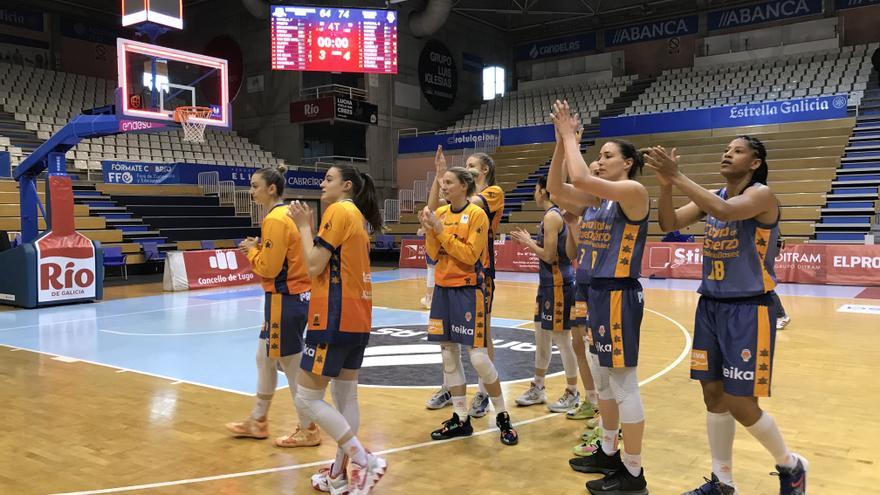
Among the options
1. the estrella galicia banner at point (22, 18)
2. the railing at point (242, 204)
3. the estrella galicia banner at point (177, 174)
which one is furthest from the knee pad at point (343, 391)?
the estrella galicia banner at point (22, 18)

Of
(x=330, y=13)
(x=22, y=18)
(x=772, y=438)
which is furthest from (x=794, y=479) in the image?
(x=22, y=18)

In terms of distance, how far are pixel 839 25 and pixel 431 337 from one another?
85.4ft

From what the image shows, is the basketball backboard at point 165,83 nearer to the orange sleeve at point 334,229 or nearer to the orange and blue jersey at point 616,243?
the orange sleeve at point 334,229

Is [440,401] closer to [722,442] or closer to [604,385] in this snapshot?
[604,385]

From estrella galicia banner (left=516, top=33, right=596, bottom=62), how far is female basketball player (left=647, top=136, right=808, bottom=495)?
2795cm

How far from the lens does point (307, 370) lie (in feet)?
12.0

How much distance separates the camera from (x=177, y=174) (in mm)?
21453

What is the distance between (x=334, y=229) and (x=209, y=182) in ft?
64.7

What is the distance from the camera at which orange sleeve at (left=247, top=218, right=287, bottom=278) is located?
174 inches

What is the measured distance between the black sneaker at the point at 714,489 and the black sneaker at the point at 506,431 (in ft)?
4.32

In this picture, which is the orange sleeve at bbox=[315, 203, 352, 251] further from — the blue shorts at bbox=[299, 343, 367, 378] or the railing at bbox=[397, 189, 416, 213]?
the railing at bbox=[397, 189, 416, 213]

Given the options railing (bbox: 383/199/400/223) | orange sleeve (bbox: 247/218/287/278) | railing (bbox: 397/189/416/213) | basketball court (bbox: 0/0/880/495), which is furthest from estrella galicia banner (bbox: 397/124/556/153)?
orange sleeve (bbox: 247/218/287/278)

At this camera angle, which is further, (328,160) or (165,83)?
(328,160)

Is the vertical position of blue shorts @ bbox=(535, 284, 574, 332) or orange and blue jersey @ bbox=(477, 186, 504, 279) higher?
orange and blue jersey @ bbox=(477, 186, 504, 279)
